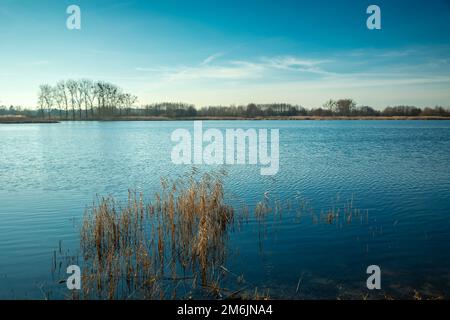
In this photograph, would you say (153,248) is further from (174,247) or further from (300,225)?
(300,225)

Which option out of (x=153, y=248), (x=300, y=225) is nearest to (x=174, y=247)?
(x=153, y=248)

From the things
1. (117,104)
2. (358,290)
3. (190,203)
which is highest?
(117,104)

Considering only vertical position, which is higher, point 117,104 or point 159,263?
point 117,104

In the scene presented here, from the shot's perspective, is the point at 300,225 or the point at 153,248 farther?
the point at 300,225

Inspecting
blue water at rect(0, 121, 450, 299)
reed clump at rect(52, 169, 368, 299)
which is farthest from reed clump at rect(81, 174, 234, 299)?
blue water at rect(0, 121, 450, 299)

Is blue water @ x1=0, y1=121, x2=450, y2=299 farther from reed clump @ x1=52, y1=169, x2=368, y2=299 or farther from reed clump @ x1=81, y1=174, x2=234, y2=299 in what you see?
reed clump @ x1=81, y1=174, x2=234, y2=299

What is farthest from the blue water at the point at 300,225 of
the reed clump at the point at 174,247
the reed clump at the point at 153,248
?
the reed clump at the point at 153,248

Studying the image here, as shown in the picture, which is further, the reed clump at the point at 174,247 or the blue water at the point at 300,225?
the blue water at the point at 300,225

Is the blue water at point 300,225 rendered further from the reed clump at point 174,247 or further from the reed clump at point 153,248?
the reed clump at point 153,248

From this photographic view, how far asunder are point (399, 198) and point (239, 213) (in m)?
7.04

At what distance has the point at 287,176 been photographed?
18578mm

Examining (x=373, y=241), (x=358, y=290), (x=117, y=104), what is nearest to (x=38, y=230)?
(x=358, y=290)

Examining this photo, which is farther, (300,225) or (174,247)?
(300,225)
